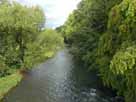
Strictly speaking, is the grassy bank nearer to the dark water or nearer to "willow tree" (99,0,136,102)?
the dark water

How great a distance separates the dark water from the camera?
28609 mm

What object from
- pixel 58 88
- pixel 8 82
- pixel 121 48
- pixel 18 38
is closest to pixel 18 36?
pixel 18 38

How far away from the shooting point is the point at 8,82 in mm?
33188

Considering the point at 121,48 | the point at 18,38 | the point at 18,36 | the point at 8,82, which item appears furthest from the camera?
the point at 18,38

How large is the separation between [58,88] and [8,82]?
6016 millimetres

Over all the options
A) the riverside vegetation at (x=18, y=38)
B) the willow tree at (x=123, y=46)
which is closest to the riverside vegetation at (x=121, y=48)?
the willow tree at (x=123, y=46)

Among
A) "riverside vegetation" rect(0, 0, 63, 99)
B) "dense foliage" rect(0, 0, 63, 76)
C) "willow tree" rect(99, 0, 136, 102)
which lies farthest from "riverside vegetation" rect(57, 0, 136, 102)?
"dense foliage" rect(0, 0, 63, 76)

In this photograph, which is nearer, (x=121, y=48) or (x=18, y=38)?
(x=121, y=48)

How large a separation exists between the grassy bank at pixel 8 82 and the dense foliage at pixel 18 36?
4.68 feet

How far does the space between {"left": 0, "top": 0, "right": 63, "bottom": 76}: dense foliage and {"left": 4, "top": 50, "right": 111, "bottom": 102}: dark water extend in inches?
98.7

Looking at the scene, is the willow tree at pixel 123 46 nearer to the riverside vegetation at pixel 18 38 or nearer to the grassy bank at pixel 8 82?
the grassy bank at pixel 8 82

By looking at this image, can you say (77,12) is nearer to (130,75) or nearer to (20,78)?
(20,78)

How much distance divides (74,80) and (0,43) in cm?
1167

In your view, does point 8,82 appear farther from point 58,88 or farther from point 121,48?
point 121,48
